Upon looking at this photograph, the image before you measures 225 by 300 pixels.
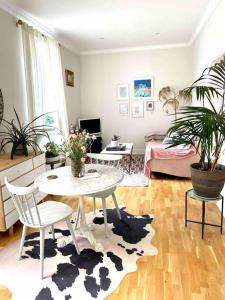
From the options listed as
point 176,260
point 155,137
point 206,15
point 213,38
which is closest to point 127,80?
point 155,137

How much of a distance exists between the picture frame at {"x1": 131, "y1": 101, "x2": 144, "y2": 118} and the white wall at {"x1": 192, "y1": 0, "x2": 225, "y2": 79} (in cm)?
205

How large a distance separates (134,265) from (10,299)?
1008mm

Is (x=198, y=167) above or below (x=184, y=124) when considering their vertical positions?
below

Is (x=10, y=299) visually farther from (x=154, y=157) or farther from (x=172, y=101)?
(x=172, y=101)

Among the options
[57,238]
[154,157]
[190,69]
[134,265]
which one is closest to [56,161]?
[57,238]

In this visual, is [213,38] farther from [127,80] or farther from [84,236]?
[84,236]

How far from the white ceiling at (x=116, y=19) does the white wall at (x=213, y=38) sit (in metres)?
0.19

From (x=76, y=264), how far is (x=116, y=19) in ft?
11.9

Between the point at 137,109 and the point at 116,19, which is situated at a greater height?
the point at 116,19

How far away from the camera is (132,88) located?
629 centimetres

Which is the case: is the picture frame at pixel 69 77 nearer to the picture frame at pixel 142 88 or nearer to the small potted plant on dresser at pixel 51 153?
the picture frame at pixel 142 88

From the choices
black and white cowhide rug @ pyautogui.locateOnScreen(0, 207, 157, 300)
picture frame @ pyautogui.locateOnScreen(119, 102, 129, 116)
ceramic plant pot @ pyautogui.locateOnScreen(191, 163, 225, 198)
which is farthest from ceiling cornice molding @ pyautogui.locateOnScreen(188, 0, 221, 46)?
black and white cowhide rug @ pyautogui.locateOnScreen(0, 207, 157, 300)

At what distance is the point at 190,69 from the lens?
19.4 feet

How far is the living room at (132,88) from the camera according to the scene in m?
1.94
